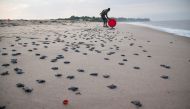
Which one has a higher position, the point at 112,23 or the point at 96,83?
the point at 112,23

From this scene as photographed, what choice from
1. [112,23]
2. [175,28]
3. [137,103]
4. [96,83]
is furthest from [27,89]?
[175,28]

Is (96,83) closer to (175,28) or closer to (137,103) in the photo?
(137,103)

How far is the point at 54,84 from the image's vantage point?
12.6ft

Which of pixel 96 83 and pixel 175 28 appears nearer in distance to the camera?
pixel 96 83

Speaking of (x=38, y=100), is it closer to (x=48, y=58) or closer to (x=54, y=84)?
(x=54, y=84)

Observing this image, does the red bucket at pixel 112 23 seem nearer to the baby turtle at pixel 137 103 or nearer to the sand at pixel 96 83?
the sand at pixel 96 83

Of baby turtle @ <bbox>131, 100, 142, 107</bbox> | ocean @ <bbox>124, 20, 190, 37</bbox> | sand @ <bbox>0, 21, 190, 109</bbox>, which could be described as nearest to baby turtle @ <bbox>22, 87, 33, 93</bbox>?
sand @ <bbox>0, 21, 190, 109</bbox>

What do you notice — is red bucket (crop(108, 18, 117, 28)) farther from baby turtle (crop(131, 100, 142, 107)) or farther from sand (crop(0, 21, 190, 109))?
baby turtle (crop(131, 100, 142, 107))

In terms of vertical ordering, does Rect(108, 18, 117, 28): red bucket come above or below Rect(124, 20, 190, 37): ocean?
above

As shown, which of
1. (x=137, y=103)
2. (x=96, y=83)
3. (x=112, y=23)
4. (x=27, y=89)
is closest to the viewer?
(x=137, y=103)

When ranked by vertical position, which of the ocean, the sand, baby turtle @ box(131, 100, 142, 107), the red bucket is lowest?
baby turtle @ box(131, 100, 142, 107)

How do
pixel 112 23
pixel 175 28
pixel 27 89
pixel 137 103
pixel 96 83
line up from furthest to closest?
pixel 175 28
pixel 112 23
pixel 96 83
pixel 27 89
pixel 137 103

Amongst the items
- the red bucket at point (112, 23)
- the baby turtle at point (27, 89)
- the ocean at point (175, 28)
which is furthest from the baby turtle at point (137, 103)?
the red bucket at point (112, 23)

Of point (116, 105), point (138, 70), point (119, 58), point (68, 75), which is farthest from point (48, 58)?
point (116, 105)
